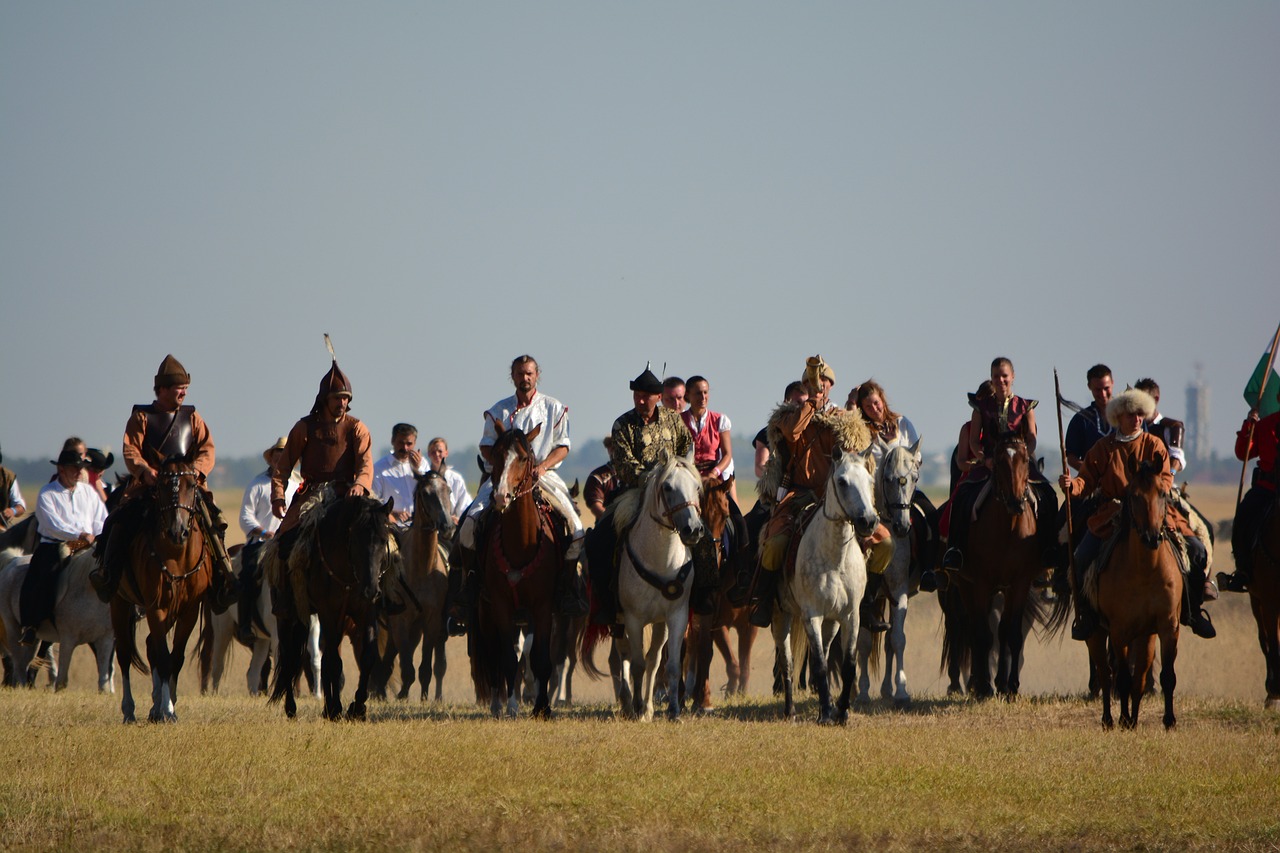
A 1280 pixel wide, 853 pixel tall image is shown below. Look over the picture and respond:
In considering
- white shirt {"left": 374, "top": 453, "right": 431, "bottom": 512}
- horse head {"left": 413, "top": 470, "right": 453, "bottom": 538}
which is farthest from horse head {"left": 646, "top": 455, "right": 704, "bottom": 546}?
white shirt {"left": 374, "top": 453, "right": 431, "bottom": 512}

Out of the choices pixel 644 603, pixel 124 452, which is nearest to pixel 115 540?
pixel 124 452

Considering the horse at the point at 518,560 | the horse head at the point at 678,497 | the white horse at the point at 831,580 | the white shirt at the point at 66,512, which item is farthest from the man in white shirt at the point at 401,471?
the white horse at the point at 831,580

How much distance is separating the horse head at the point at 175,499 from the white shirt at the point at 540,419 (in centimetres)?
269

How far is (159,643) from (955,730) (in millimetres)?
6574

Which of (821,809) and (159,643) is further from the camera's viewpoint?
(159,643)

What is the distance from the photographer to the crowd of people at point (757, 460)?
42.9 ft

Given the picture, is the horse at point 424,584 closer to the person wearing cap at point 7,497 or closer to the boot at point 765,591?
the boot at point 765,591

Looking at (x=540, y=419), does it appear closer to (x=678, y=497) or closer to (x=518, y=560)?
(x=518, y=560)

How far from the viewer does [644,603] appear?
44.2ft

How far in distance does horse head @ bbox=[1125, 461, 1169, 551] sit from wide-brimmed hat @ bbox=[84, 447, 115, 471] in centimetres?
1204

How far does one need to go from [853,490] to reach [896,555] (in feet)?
8.87

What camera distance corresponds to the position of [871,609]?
14727 mm

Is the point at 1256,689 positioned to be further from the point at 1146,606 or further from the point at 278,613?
the point at 278,613

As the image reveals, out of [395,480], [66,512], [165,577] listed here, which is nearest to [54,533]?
[66,512]
